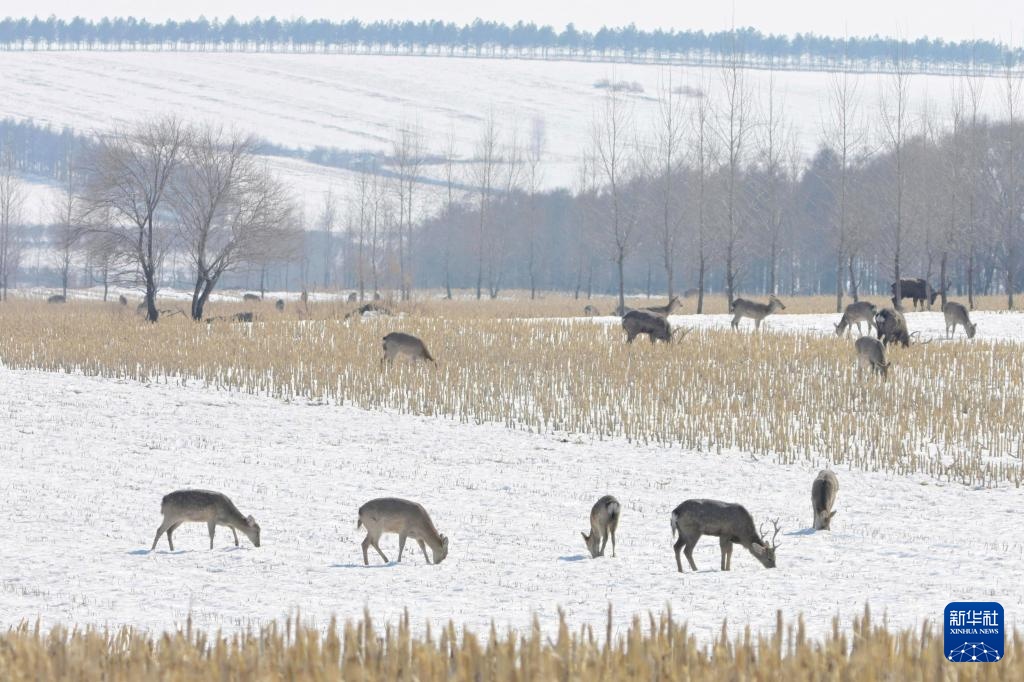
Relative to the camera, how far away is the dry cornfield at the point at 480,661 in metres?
5.54

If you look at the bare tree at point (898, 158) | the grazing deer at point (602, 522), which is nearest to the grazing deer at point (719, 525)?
the grazing deer at point (602, 522)

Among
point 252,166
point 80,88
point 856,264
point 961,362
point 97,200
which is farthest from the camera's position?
point 80,88

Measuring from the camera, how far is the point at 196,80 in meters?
184

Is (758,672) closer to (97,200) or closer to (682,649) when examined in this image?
(682,649)

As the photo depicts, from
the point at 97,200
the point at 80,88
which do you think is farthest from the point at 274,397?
the point at 80,88

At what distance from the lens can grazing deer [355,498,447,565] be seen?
408 inches

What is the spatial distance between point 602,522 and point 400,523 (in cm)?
177

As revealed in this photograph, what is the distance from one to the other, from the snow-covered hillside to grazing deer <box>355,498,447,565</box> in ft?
435

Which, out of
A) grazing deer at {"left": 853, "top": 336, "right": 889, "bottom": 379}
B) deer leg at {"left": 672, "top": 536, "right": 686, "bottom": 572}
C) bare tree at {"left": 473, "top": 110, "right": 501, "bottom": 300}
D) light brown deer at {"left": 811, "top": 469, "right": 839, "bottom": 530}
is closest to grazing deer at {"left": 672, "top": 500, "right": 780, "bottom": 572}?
deer leg at {"left": 672, "top": 536, "right": 686, "bottom": 572}

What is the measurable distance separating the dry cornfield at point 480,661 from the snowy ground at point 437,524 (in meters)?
1.57

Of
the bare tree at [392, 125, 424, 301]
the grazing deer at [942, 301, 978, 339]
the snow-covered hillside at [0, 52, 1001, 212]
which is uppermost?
the snow-covered hillside at [0, 52, 1001, 212]

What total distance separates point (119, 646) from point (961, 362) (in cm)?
2152

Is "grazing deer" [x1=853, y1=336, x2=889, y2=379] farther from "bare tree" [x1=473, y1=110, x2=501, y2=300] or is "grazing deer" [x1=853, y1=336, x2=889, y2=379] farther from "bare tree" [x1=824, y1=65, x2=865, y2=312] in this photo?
"bare tree" [x1=473, y1=110, x2=501, y2=300]

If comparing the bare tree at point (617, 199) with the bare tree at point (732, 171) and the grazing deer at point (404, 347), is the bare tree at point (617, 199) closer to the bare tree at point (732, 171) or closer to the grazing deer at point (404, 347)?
the bare tree at point (732, 171)
